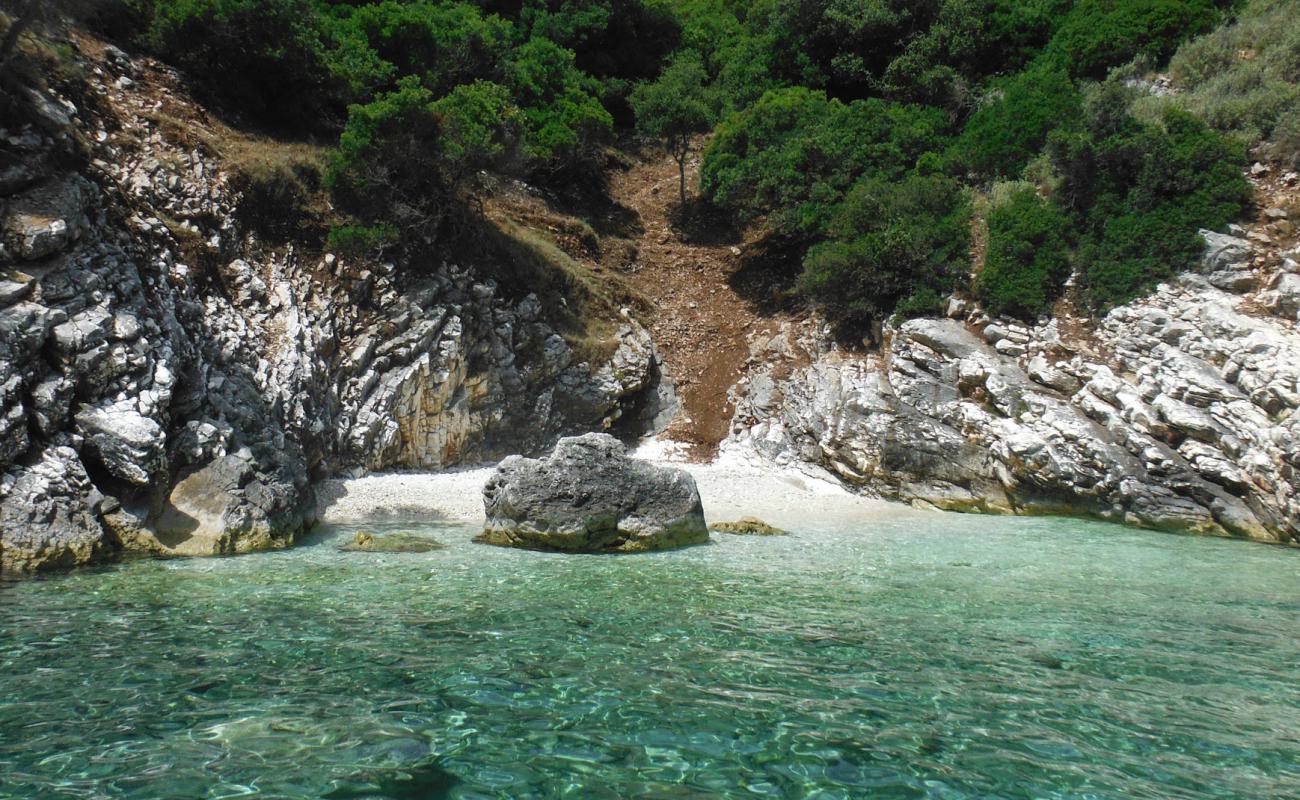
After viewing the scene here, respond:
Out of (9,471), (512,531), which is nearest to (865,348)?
(512,531)

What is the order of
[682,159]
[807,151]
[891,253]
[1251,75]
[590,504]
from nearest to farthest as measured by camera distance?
1. [590,504]
2. [1251,75]
3. [891,253]
4. [807,151]
5. [682,159]

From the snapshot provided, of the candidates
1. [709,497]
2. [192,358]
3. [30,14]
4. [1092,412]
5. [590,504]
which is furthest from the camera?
[709,497]

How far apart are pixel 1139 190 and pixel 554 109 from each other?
2202cm

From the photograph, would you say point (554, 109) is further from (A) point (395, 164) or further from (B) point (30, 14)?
(B) point (30, 14)

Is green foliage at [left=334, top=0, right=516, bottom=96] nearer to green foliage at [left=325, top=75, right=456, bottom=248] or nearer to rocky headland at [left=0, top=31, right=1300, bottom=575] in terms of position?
green foliage at [left=325, top=75, right=456, bottom=248]

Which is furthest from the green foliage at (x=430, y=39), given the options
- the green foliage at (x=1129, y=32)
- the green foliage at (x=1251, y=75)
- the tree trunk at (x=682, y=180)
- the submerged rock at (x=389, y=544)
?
the green foliage at (x=1251, y=75)

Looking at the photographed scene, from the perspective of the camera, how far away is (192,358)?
14.2 metres

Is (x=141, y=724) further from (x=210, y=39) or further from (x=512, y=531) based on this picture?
(x=210, y=39)

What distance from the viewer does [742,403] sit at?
80.3 ft

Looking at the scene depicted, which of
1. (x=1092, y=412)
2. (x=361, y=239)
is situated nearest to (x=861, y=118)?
(x=1092, y=412)

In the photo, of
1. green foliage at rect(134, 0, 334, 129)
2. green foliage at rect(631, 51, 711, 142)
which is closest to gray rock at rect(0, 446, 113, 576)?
green foliage at rect(134, 0, 334, 129)

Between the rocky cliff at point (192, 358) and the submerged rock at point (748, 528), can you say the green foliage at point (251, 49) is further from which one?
the submerged rock at point (748, 528)

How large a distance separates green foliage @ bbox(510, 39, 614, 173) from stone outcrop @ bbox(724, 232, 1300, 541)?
49.0 feet

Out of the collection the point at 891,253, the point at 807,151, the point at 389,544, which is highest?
the point at 807,151
